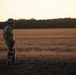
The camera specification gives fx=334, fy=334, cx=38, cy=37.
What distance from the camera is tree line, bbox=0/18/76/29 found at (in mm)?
109562

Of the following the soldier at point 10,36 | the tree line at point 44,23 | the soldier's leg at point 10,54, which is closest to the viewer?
the soldier at point 10,36

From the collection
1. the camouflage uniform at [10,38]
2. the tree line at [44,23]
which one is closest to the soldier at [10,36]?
the camouflage uniform at [10,38]

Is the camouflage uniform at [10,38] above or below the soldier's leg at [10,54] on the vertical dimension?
above

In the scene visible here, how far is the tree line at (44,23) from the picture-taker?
110 meters

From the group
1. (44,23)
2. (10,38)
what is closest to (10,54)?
(10,38)

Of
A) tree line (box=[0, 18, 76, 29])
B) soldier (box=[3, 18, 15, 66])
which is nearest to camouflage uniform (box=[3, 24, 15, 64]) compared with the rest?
soldier (box=[3, 18, 15, 66])

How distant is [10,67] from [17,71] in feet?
3.19

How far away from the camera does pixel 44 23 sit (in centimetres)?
11525

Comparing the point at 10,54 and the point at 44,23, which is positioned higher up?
the point at 10,54

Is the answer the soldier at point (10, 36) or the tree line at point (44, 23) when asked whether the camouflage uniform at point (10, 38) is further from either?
the tree line at point (44, 23)

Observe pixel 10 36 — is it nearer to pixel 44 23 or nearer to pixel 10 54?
pixel 10 54

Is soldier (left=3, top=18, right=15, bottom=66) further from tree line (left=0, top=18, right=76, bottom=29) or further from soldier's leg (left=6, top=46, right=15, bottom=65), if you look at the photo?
tree line (left=0, top=18, right=76, bottom=29)

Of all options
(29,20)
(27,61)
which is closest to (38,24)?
(29,20)

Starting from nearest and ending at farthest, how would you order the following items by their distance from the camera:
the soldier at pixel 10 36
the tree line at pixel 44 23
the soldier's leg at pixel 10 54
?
the soldier at pixel 10 36, the soldier's leg at pixel 10 54, the tree line at pixel 44 23
